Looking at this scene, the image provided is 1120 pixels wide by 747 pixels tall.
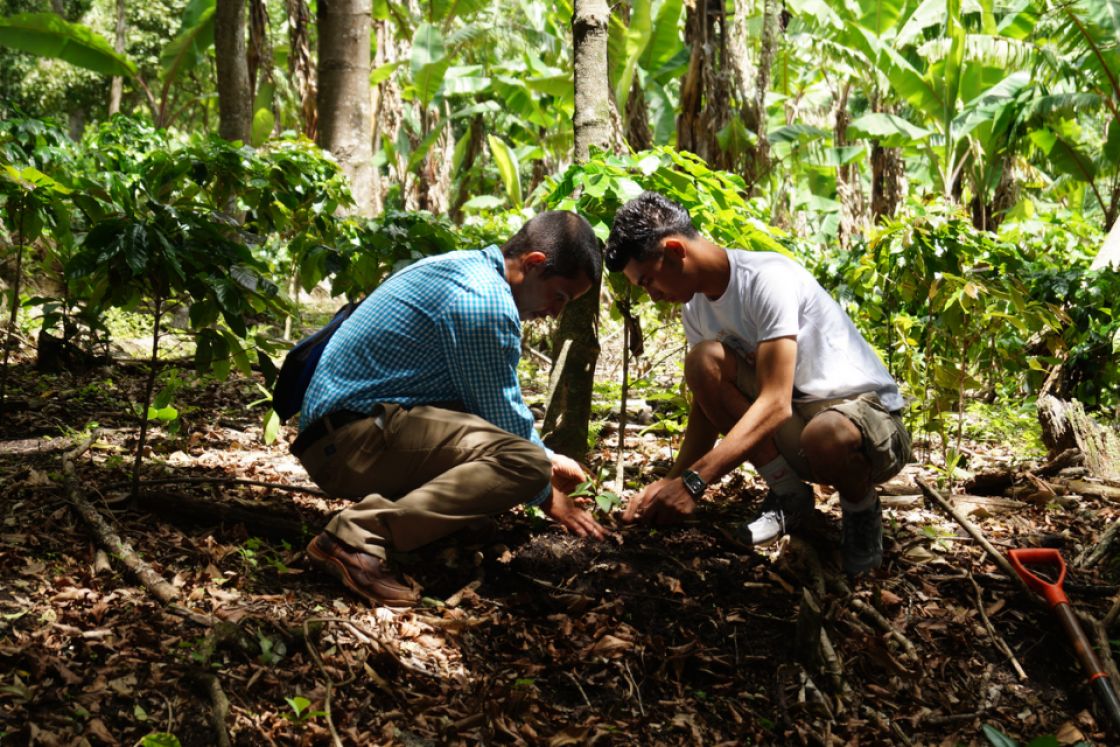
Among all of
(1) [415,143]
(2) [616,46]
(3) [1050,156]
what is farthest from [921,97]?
(1) [415,143]

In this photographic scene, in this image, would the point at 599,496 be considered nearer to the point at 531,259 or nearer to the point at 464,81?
the point at 531,259

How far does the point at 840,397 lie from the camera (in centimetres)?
311

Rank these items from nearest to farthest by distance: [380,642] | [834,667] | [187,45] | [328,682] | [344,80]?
[328,682]
[380,642]
[834,667]
[344,80]
[187,45]

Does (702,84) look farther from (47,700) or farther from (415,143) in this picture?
(415,143)

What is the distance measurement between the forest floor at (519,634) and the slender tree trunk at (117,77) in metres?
16.3

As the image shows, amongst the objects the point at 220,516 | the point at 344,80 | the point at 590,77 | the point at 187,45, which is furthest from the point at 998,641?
the point at 187,45

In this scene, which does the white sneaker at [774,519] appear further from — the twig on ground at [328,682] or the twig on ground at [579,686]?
the twig on ground at [328,682]

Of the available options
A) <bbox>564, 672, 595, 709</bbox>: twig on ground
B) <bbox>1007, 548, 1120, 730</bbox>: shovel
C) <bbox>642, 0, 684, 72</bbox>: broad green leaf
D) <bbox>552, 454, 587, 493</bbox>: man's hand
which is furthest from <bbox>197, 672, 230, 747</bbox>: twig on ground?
<bbox>642, 0, 684, 72</bbox>: broad green leaf

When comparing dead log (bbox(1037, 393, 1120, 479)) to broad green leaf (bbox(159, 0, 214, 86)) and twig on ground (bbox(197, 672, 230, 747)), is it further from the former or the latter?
broad green leaf (bbox(159, 0, 214, 86))

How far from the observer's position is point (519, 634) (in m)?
2.71

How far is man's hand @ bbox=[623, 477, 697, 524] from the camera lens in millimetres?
3039

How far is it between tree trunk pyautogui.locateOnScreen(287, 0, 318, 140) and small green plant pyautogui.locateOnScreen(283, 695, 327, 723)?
23.4 ft

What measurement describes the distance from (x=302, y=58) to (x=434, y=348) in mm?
6778

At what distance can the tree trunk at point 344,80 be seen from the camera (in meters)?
6.20
